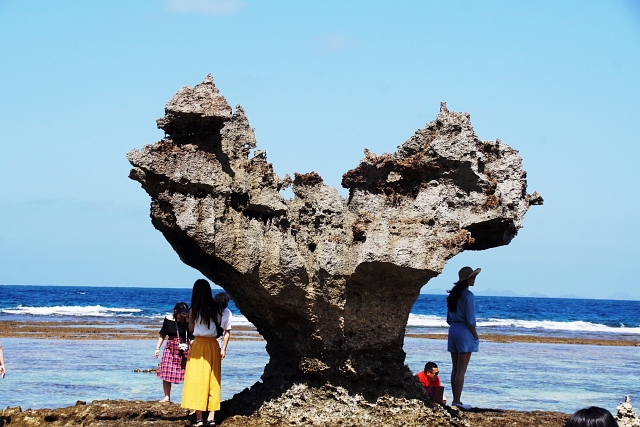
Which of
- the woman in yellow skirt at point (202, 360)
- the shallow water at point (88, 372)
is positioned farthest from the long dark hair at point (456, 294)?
the shallow water at point (88, 372)

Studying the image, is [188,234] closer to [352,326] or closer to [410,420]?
[352,326]

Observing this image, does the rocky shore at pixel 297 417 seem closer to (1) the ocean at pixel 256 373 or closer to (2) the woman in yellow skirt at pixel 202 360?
(2) the woman in yellow skirt at pixel 202 360

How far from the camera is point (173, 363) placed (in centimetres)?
956

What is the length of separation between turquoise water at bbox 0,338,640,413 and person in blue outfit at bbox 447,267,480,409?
83.0 inches

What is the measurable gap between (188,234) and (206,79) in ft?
5.50

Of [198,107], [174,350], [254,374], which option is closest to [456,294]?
[174,350]

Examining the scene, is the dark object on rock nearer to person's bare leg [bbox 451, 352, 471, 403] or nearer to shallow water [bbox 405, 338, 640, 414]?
person's bare leg [bbox 451, 352, 471, 403]

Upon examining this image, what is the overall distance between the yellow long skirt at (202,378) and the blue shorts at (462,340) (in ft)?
9.79

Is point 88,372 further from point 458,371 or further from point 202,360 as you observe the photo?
point 458,371

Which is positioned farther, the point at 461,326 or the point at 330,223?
the point at 461,326

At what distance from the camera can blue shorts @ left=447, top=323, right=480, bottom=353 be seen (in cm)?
886

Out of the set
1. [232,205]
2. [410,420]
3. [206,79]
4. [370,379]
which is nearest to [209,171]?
[232,205]

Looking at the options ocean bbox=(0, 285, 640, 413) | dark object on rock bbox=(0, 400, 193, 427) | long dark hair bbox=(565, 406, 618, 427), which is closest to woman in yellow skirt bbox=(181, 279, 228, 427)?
dark object on rock bbox=(0, 400, 193, 427)

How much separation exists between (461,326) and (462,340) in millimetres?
180
